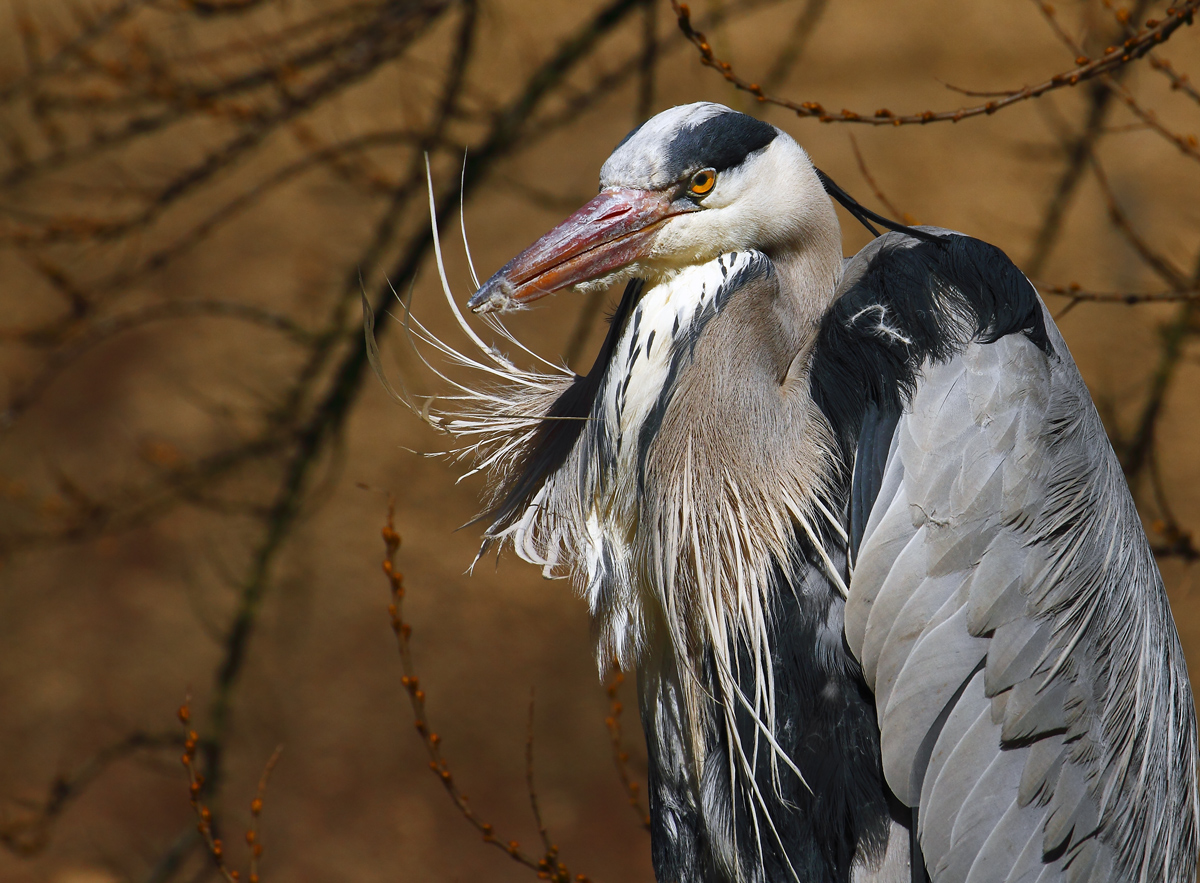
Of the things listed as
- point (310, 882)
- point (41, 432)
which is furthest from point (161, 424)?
point (310, 882)

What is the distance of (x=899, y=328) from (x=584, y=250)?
0.37 meters

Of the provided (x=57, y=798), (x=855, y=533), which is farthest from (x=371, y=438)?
(x=855, y=533)

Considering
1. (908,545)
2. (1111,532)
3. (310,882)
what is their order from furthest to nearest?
(310,882) < (1111,532) < (908,545)

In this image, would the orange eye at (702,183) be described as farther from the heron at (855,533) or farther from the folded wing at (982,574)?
the folded wing at (982,574)

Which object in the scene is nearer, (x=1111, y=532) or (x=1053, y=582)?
(x=1053, y=582)

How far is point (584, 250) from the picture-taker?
127cm

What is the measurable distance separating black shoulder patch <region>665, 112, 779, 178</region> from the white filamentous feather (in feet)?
0.39

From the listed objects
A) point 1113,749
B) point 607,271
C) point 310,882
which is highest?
point 607,271

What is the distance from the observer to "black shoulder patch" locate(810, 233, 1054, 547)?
125 cm

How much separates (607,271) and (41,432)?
13.2 feet

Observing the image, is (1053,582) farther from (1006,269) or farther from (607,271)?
(607,271)

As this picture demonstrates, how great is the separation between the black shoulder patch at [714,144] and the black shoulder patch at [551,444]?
0.22 metres

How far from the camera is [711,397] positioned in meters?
1.27

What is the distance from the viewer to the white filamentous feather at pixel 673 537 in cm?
129
